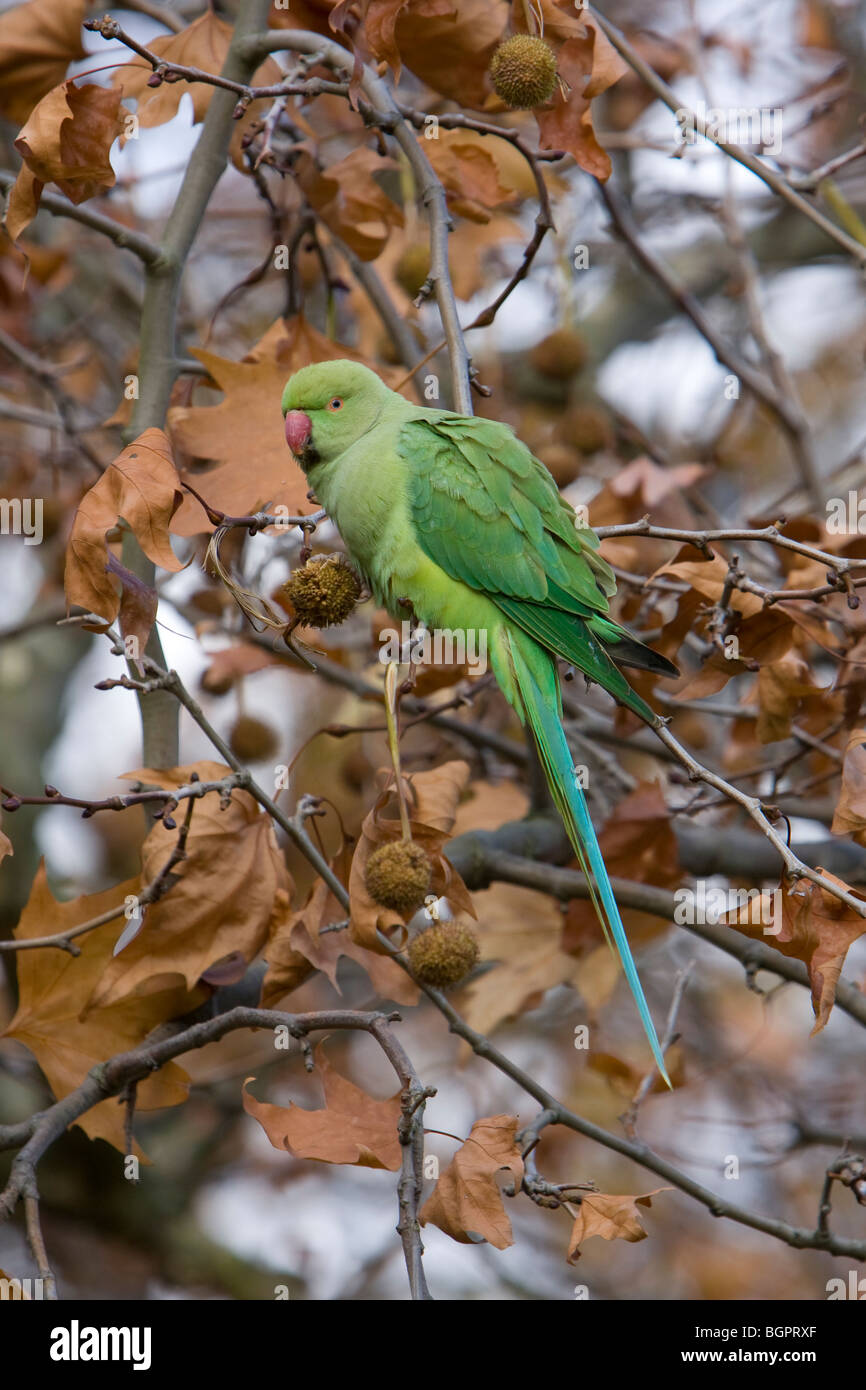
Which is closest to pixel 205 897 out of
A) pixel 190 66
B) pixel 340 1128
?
pixel 340 1128

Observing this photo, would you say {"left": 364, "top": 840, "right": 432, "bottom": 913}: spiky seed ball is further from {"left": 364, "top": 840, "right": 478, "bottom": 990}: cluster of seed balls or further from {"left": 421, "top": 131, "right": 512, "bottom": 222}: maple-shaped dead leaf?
{"left": 421, "top": 131, "right": 512, "bottom": 222}: maple-shaped dead leaf

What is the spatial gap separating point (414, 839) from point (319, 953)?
0.28 meters

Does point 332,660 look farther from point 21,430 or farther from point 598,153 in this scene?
point 21,430

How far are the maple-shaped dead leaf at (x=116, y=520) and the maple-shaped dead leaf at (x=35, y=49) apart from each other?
1.29 m

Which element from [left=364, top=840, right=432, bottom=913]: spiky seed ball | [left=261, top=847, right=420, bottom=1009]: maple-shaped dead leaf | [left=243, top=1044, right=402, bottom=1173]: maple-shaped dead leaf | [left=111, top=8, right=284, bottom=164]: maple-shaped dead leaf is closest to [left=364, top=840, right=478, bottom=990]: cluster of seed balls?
[left=364, top=840, right=432, bottom=913]: spiky seed ball

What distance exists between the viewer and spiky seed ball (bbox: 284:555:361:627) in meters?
2.30

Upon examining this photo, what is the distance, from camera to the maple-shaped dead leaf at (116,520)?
2051mm

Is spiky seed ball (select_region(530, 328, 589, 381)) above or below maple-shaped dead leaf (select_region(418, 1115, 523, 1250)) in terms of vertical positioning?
above

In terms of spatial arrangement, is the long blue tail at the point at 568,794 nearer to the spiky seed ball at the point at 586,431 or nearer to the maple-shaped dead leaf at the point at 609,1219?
the maple-shaped dead leaf at the point at 609,1219

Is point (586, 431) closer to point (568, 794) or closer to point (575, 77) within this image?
point (575, 77)

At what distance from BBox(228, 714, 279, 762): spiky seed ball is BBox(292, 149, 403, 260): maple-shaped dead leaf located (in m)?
1.63
